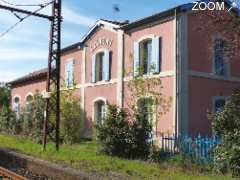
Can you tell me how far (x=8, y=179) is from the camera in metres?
13.0

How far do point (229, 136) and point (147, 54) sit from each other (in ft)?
29.3

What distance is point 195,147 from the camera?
1545 centimetres

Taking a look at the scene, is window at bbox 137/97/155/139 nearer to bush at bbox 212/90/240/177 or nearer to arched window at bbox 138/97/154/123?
arched window at bbox 138/97/154/123

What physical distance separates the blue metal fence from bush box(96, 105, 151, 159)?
1009 millimetres

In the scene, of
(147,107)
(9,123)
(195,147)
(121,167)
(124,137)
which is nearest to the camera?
(121,167)

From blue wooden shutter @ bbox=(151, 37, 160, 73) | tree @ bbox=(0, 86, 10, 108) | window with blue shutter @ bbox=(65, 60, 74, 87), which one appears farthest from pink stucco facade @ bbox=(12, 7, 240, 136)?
tree @ bbox=(0, 86, 10, 108)

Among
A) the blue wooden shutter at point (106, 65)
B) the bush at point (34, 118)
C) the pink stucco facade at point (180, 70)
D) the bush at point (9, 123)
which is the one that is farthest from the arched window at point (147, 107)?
the bush at point (9, 123)

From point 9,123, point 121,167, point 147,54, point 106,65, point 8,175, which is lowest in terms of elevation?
point 8,175

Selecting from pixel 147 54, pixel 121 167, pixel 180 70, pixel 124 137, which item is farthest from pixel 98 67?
pixel 121 167

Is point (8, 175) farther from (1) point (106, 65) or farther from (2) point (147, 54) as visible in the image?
(1) point (106, 65)

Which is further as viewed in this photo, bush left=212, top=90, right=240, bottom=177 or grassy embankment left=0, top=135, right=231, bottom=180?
bush left=212, top=90, right=240, bottom=177

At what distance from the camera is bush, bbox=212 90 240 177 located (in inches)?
480

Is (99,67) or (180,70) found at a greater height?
(99,67)

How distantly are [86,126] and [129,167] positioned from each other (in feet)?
38.5
